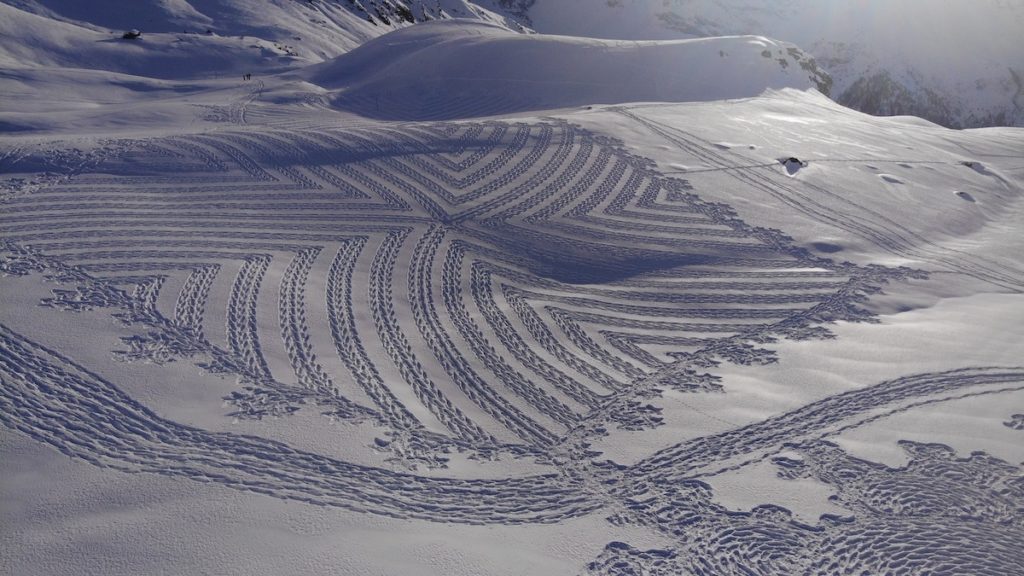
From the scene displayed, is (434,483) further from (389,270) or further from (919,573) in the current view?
(389,270)

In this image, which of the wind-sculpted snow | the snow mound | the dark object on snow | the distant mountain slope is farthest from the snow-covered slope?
the wind-sculpted snow

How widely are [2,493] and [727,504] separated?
12.9 feet

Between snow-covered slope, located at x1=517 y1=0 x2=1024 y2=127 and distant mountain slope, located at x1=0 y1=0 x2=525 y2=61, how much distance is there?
1972cm

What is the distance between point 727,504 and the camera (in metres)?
4.20

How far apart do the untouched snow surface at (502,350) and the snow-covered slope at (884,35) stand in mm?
27387

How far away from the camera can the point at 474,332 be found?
244 inches

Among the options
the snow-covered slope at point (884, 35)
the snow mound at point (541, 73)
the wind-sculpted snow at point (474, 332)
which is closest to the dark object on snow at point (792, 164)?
the wind-sculpted snow at point (474, 332)

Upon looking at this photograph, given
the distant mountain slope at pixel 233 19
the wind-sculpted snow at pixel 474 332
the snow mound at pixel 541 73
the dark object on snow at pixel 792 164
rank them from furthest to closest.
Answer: the distant mountain slope at pixel 233 19 → the snow mound at pixel 541 73 → the dark object on snow at pixel 792 164 → the wind-sculpted snow at pixel 474 332

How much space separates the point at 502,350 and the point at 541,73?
38.1ft

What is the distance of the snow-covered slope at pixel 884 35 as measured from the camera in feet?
116

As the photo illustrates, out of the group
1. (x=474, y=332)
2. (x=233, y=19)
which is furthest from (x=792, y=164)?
(x=233, y=19)

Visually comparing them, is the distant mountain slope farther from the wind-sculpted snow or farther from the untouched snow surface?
the wind-sculpted snow

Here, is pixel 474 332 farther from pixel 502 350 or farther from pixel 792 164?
pixel 792 164

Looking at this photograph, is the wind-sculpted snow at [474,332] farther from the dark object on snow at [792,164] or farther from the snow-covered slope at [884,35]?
the snow-covered slope at [884,35]
